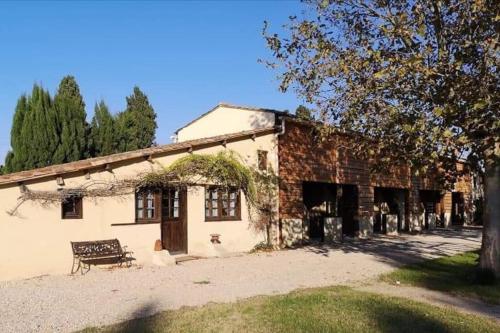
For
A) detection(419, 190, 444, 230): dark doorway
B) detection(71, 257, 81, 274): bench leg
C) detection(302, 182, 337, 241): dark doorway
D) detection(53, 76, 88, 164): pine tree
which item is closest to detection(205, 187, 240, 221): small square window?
detection(71, 257, 81, 274): bench leg

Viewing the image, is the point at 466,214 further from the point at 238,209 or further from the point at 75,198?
the point at 75,198

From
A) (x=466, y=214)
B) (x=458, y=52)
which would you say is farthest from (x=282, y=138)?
(x=466, y=214)

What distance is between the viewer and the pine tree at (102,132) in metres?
24.6

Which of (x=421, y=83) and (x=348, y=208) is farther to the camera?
(x=348, y=208)

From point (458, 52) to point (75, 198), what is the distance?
30.0 feet

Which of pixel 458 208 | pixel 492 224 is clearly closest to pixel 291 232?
pixel 492 224

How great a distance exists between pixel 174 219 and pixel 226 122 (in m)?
6.50

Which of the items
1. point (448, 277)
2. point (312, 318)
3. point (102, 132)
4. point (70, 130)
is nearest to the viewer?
point (312, 318)

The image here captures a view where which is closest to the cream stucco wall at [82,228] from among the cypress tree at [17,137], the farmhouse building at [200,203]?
the farmhouse building at [200,203]

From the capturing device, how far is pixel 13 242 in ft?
36.3

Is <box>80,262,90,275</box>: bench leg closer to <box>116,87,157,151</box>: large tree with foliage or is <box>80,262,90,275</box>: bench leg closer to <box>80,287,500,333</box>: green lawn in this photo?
<box>80,287,500,333</box>: green lawn

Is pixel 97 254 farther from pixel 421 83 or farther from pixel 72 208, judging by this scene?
pixel 421 83

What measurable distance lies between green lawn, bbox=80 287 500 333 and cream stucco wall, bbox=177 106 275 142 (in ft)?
32.2

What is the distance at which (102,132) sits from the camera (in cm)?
2491
